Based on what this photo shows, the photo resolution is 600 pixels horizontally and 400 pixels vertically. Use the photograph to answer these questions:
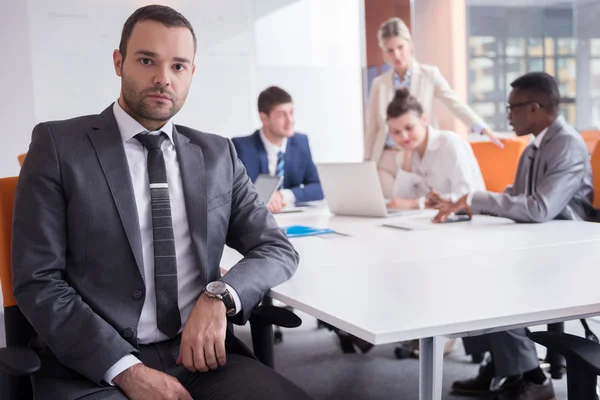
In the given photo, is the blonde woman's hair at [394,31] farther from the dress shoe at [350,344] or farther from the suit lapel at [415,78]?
the dress shoe at [350,344]

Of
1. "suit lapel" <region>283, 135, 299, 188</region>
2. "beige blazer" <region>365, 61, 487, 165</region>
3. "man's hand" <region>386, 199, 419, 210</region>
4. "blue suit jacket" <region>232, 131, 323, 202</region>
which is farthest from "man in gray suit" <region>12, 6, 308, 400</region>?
"beige blazer" <region>365, 61, 487, 165</region>

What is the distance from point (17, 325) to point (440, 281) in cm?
110

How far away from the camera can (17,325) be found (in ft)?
5.46

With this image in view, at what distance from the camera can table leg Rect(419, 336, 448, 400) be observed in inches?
54.7

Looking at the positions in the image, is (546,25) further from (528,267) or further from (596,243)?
(528,267)

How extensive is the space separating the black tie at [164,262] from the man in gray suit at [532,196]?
4.85 feet

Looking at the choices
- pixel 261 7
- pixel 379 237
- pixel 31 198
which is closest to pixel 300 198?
pixel 379 237

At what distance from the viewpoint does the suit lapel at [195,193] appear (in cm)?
172

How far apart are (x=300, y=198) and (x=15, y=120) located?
287 centimetres

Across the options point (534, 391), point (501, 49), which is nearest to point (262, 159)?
point (534, 391)

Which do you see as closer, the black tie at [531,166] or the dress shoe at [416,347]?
the black tie at [531,166]

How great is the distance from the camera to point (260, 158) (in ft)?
13.7

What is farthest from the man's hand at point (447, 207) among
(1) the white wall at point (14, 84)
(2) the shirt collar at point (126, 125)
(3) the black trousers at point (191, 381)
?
(1) the white wall at point (14, 84)

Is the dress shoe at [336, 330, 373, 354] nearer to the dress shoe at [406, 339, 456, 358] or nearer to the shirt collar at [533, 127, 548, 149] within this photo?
the dress shoe at [406, 339, 456, 358]
